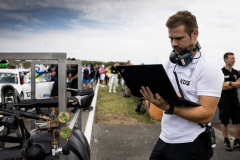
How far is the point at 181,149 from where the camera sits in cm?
187

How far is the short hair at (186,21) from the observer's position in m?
1.79

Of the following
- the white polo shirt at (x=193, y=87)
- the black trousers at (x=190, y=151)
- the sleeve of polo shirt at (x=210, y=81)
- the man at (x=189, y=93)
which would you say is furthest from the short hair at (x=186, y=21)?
the black trousers at (x=190, y=151)

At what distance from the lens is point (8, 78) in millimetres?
9148

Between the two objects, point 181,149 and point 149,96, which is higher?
point 149,96

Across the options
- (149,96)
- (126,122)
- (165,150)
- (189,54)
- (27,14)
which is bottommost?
(126,122)

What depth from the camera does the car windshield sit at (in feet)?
29.8

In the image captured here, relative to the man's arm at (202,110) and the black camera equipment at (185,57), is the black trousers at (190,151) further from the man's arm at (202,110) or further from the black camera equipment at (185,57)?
the black camera equipment at (185,57)

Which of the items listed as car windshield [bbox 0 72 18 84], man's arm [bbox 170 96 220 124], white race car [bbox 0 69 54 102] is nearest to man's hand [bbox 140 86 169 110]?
man's arm [bbox 170 96 220 124]

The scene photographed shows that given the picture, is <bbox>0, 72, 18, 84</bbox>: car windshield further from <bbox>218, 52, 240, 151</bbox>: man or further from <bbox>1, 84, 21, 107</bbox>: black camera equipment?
<bbox>218, 52, 240, 151</bbox>: man

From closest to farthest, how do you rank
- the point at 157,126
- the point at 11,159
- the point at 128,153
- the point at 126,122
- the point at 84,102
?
1. the point at 11,159
2. the point at 84,102
3. the point at 128,153
4. the point at 157,126
5. the point at 126,122

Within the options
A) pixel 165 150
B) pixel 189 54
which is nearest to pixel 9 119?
pixel 165 150

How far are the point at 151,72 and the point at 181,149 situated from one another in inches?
31.6

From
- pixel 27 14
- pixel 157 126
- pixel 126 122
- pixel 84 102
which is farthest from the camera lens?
pixel 126 122

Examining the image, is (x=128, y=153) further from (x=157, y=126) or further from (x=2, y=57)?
(x=2, y=57)
